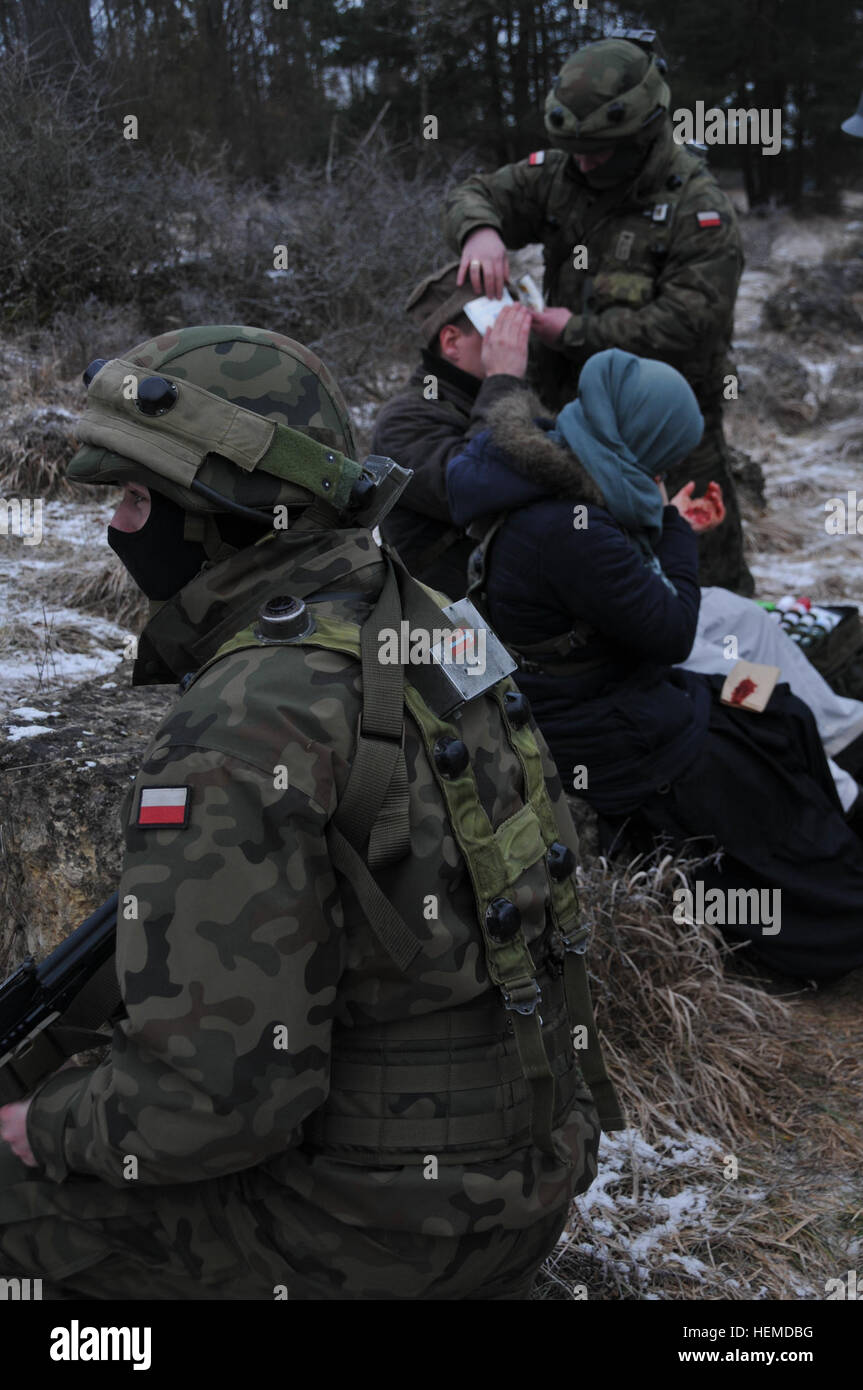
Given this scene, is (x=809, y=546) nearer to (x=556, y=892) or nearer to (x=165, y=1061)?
(x=556, y=892)

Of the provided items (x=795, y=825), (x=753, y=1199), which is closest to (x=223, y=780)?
(x=753, y=1199)

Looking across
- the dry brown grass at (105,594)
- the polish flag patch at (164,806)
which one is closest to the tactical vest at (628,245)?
the dry brown grass at (105,594)

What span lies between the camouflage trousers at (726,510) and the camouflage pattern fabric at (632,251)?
3cm

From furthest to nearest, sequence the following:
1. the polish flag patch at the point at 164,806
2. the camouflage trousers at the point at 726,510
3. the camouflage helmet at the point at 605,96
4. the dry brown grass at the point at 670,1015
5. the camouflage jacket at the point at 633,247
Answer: the camouflage trousers at the point at 726,510 → the camouflage jacket at the point at 633,247 → the camouflage helmet at the point at 605,96 → the dry brown grass at the point at 670,1015 → the polish flag patch at the point at 164,806

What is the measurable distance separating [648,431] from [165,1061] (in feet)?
6.56

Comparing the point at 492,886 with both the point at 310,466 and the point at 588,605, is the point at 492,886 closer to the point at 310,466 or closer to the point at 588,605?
the point at 310,466

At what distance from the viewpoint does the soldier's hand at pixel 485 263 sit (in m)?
3.68

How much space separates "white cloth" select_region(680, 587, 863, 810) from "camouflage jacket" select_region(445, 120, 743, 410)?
40.1 inches

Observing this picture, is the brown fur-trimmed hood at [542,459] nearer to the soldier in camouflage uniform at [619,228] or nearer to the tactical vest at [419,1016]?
the soldier in camouflage uniform at [619,228]

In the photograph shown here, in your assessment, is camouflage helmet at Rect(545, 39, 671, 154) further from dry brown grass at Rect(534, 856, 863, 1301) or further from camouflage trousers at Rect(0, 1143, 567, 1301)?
camouflage trousers at Rect(0, 1143, 567, 1301)

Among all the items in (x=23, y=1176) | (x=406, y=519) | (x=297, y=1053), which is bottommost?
(x=23, y=1176)

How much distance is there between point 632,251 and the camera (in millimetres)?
4309

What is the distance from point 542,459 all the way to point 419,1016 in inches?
62.7

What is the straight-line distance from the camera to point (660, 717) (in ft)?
10.4
